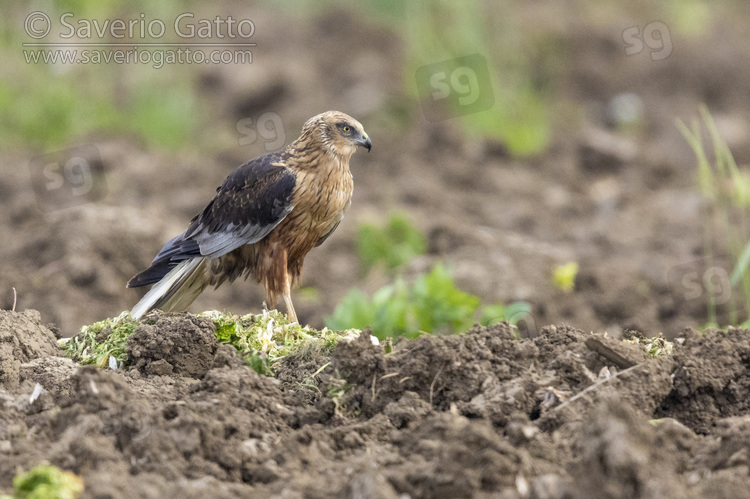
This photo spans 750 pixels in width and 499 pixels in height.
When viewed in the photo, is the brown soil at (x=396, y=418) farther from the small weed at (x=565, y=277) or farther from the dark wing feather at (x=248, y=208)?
the small weed at (x=565, y=277)

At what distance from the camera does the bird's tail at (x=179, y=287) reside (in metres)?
5.21

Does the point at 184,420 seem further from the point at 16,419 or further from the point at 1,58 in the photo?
the point at 1,58

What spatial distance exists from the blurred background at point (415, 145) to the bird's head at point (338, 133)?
96 cm

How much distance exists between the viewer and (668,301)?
704 centimetres

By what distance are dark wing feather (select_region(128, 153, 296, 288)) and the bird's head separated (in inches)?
10.8

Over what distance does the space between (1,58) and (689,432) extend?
414 inches

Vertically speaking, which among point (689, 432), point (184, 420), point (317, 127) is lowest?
point (689, 432)

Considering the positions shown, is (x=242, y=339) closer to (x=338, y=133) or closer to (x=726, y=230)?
(x=338, y=133)

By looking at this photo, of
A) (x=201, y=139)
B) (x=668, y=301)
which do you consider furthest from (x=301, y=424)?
(x=201, y=139)
